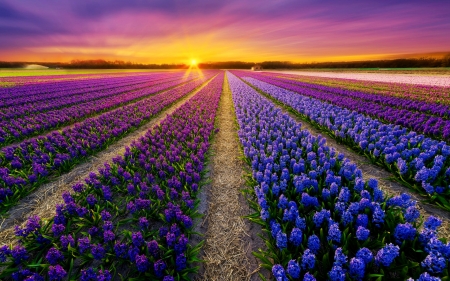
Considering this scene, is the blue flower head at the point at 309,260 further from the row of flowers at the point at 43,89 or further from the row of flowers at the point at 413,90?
the row of flowers at the point at 43,89

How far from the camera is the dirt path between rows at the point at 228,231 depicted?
379 centimetres

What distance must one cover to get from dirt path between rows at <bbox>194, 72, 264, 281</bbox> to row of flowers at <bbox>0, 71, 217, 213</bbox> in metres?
4.99

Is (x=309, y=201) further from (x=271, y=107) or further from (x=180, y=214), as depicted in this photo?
(x=271, y=107)

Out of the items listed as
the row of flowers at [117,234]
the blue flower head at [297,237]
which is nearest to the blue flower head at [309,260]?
the blue flower head at [297,237]

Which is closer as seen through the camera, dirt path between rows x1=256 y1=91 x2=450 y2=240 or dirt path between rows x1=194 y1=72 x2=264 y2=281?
dirt path between rows x1=194 y1=72 x2=264 y2=281

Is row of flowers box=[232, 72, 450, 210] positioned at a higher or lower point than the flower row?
lower

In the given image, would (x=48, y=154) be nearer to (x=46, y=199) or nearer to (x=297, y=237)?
(x=46, y=199)

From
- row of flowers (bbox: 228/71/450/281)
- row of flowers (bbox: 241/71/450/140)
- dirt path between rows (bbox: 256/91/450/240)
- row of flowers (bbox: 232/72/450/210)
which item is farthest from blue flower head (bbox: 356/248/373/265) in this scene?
row of flowers (bbox: 241/71/450/140)

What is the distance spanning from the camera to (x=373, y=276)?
2.94 m

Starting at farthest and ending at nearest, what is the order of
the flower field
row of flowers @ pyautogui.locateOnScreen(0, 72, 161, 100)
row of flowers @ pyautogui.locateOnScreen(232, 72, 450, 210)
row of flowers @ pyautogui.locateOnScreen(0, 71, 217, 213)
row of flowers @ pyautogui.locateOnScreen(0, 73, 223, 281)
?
row of flowers @ pyautogui.locateOnScreen(0, 72, 161, 100) < row of flowers @ pyautogui.locateOnScreen(0, 71, 217, 213) < row of flowers @ pyautogui.locateOnScreen(232, 72, 450, 210) < row of flowers @ pyautogui.locateOnScreen(0, 73, 223, 281) < the flower field

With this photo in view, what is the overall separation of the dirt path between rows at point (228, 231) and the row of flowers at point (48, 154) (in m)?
4.99

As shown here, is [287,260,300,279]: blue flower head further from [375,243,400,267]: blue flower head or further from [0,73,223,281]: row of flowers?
[0,73,223,281]: row of flowers

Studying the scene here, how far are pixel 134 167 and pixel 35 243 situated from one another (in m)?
3.04

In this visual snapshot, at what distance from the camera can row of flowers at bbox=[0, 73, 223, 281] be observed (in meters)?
3.45
